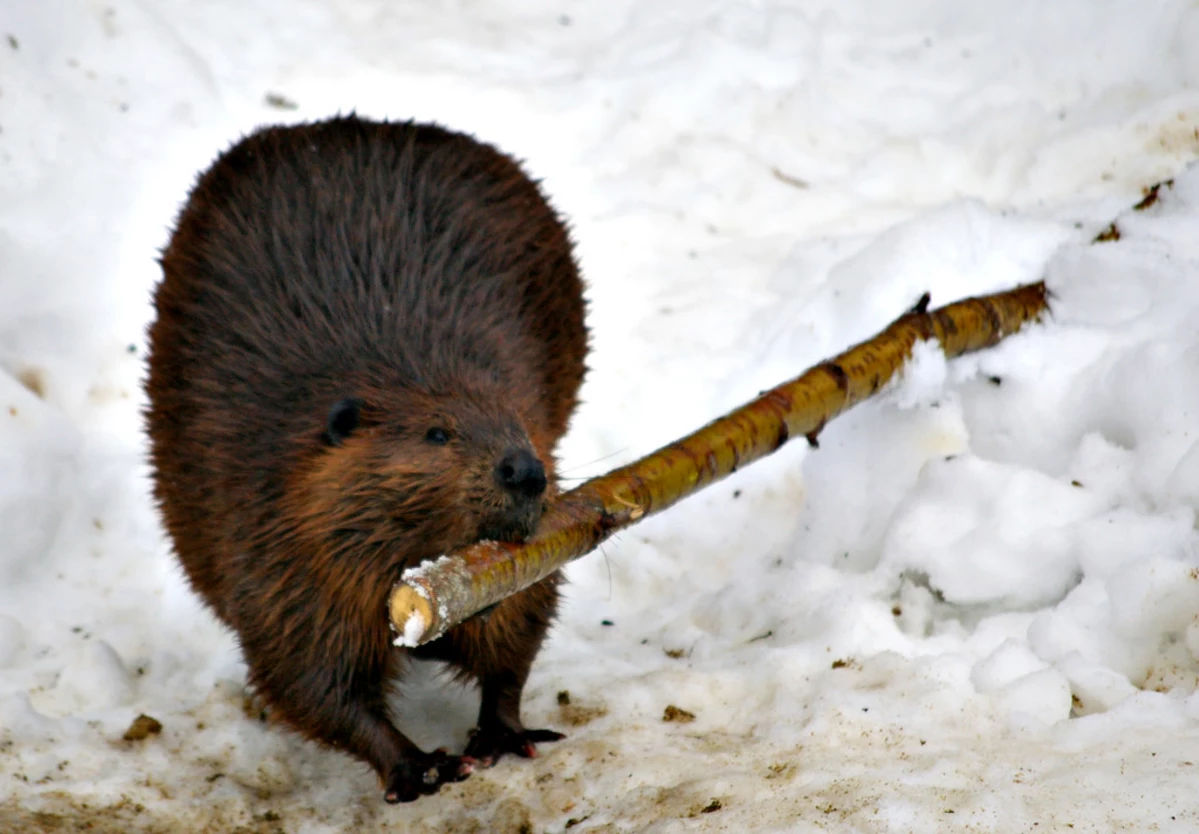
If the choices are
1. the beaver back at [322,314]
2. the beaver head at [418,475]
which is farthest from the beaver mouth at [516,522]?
the beaver back at [322,314]

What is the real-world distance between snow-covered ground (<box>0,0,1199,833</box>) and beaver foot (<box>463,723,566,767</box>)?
2.1 inches

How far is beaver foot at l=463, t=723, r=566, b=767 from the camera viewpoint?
10.3 ft

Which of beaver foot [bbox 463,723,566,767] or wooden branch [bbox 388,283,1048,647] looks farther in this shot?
beaver foot [bbox 463,723,566,767]

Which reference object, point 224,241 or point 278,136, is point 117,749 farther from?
point 278,136

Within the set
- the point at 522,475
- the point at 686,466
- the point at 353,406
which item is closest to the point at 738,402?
the point at 686,466

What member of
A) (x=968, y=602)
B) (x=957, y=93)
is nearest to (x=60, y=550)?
(x=968, y=602)

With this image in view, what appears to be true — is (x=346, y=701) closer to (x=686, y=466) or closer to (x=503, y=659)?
(x=503, y=659)

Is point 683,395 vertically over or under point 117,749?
over

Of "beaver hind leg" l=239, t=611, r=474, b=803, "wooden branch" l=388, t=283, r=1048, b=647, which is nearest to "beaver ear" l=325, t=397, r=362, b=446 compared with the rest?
"beaver hind leg" l=239, t=611, r=474, b=803

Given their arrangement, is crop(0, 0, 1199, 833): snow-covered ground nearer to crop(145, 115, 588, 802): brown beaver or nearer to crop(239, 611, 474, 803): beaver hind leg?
crop(239, 611, 474, 803): beaver hind leg

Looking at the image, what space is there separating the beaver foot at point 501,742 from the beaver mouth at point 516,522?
71 centimetres

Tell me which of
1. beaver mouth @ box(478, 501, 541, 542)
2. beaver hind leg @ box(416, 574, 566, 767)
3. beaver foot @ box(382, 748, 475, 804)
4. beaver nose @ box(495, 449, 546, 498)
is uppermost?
beaver nose @ box(495, 449, 546, 498)

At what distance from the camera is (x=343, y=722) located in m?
3.10

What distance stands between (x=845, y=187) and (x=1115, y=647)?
2.86 m
